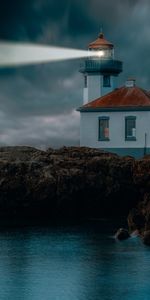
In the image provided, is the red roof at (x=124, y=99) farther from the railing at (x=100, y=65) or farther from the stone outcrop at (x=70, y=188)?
the stone outcrop at (x=70, y=188)

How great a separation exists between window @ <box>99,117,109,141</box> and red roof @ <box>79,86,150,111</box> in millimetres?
807

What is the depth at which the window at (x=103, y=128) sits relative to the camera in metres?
52.0

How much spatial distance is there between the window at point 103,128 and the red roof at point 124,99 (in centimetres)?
81

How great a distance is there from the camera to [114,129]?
51688mm

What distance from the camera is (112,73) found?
183 ft

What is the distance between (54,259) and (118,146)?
865 inches

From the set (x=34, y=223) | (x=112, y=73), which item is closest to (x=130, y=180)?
(x=34, y=223)

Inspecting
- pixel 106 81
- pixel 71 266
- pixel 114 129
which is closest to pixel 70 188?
pixel 114 129

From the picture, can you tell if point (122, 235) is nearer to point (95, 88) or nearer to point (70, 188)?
point (70, 188)

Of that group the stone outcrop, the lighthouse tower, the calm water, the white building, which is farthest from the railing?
the calm water

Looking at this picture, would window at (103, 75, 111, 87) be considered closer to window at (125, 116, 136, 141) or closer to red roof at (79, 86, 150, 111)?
red roof at (79, 86, 150, 111)

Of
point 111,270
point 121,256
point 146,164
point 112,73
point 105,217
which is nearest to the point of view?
point 111,270

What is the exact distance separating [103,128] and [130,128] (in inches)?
69.2

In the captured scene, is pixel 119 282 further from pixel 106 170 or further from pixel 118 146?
pixel 118 146
